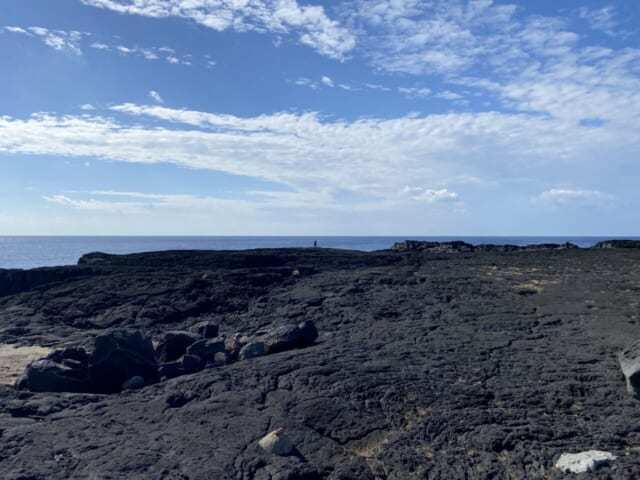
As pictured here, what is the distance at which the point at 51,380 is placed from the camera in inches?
391

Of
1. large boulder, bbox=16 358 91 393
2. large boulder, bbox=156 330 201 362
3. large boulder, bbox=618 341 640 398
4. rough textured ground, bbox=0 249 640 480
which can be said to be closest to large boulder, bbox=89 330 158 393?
large boulder, bbox=16 358 91 393

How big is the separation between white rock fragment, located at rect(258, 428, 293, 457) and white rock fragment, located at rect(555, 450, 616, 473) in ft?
9.58

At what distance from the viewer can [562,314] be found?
44.7 ft

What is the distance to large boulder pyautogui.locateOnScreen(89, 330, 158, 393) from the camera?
10281 mm

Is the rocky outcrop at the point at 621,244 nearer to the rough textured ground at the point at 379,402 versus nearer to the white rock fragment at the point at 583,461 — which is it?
the rough textured ground at the point at 379,402

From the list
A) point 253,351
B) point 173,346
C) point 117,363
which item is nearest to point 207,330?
point 173,346

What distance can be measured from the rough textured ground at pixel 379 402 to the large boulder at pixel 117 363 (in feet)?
3.40

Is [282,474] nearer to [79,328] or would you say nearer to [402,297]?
[402,297]

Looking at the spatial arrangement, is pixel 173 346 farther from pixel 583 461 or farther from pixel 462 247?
pixel 462 247

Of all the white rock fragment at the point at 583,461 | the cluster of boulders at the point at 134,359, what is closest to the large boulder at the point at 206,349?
the cluster of boulders at the point at 134,359

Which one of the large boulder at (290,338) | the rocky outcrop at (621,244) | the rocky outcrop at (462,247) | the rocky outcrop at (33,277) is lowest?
the large boulder at (290,338)

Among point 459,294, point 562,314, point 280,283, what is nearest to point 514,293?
point 459,294

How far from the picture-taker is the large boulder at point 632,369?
7711mm

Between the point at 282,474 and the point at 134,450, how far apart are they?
6.21ft
